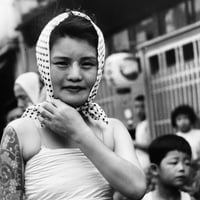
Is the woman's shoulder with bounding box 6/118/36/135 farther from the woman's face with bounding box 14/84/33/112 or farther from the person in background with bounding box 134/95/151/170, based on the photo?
the person in background with bounding box 134/95/151/170

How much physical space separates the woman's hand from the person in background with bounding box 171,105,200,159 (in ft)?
14.2

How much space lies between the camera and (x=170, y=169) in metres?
5.05

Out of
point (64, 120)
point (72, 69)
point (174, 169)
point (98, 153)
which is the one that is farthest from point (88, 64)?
point (174, 169)

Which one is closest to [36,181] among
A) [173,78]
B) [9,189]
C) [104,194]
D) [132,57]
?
[9,189]

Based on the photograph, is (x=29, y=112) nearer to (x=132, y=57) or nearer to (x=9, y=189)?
(x=9, y=189)

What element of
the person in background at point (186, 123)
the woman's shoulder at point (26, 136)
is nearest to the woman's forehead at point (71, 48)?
the woman's shoulder at point (26, 136)

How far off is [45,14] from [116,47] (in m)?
7.02

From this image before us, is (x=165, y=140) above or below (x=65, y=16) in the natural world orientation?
below

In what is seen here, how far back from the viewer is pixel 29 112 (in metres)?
2.49

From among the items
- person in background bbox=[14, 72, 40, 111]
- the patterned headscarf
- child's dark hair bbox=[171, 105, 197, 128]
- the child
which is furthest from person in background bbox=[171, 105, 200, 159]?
the patterned headscarf

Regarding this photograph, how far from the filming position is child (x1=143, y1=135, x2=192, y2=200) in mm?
4992

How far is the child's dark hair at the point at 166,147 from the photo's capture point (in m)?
5.19

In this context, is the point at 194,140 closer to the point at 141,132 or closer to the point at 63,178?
the point at 141,132

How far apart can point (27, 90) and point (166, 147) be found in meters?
1.19
